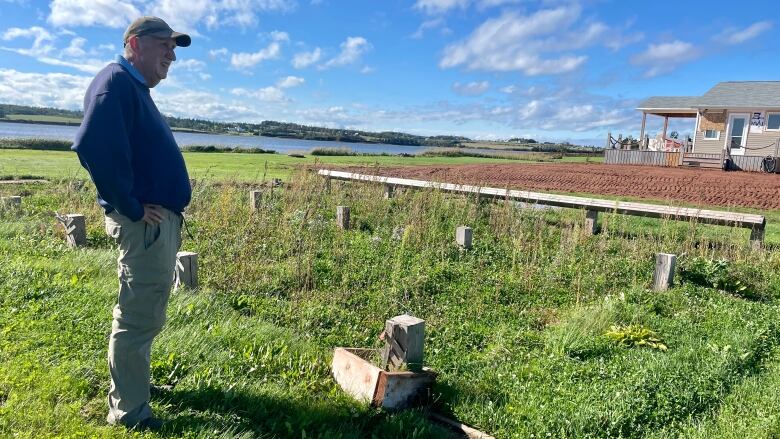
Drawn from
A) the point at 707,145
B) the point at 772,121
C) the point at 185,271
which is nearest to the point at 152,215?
the point at 185,271

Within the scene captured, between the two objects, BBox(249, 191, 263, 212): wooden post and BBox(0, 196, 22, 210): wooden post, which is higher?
BBox(249, 191, 263, 212): wooden post

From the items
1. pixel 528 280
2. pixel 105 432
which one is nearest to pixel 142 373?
pixel 105 432

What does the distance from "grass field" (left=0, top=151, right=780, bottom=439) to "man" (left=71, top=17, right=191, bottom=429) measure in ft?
1.08

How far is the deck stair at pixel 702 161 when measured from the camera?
28.2m

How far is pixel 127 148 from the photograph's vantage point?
8.46 feet

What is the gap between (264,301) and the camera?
5395 millimetres

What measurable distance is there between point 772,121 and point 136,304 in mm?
34588

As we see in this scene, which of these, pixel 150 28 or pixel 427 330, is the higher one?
pixel 150 28

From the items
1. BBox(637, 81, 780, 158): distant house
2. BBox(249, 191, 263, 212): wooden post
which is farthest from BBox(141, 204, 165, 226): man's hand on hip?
BBox(637, 81, 780, 158): distant house

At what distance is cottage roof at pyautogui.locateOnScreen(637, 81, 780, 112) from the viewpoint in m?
29.6

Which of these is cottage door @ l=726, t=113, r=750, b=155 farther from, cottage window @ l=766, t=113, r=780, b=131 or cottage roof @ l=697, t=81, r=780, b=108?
cottage window @ l=766, t=113, r=780, b=131

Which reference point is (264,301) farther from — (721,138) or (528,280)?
(721,138)

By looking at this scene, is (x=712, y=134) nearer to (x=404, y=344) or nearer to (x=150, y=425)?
(x=404, y=344)

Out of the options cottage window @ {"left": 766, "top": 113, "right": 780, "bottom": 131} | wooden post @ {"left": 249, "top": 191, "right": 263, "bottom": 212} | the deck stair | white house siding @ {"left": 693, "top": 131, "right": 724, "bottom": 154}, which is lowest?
wooden post @ {"left": 249, "top": 191, "right": 263, "bottom": 212}
